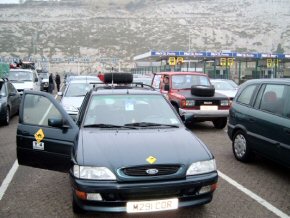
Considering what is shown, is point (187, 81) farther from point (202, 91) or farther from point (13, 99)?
point (13, 99)

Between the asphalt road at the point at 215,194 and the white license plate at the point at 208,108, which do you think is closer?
the asphalt road at the point at 215,194

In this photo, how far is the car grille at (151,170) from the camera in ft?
12.1

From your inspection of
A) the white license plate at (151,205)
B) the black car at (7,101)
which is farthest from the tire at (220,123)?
the white license plate at (151,205)

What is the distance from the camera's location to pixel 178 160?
3.85 m

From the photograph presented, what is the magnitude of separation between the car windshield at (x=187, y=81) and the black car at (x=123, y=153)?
226 inches

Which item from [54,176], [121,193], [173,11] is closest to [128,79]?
[54,176]

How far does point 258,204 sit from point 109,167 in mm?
2203

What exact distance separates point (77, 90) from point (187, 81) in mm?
3535

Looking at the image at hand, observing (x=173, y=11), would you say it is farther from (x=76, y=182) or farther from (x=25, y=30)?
(x=76, y=182)

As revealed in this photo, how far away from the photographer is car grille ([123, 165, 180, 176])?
3697 millimetres

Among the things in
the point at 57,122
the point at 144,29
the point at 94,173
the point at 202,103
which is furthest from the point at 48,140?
the point at 144,29

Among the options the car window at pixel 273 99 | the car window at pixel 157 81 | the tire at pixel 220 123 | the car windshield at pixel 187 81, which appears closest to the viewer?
the car window at pixel 273 99

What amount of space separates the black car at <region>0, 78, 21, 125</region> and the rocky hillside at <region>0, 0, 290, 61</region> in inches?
2375

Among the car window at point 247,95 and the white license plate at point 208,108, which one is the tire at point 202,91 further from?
the car window at point 247,95
